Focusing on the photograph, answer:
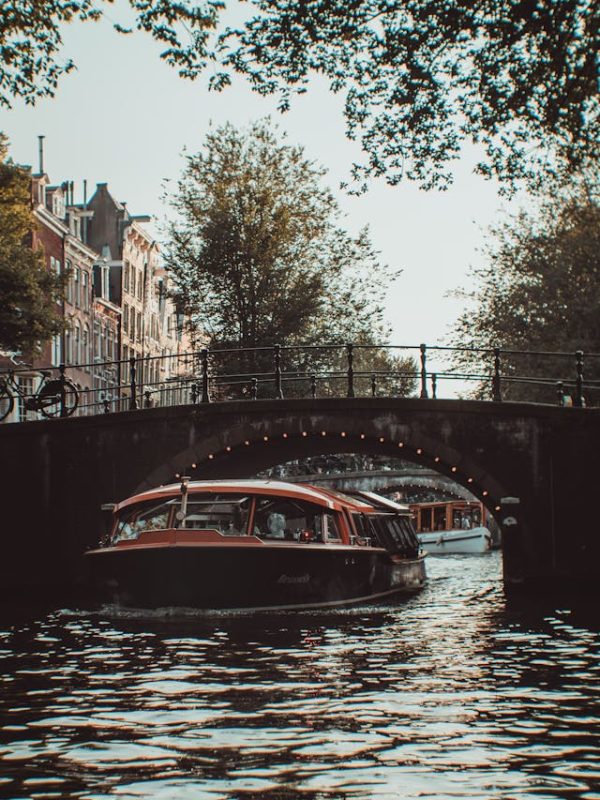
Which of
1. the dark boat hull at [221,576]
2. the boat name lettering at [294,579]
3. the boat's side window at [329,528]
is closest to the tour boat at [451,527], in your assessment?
the boat's side window at [329,528]

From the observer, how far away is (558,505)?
75.6ft

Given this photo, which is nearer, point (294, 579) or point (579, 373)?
point (294, 579)

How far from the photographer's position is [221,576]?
1708 cm

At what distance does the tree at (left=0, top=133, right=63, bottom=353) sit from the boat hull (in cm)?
2237

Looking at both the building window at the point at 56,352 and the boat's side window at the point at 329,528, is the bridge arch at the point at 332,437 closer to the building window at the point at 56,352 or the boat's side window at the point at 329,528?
the boat's side window at the point at 329,528

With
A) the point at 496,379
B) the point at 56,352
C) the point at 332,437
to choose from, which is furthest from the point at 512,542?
the point at 56,352

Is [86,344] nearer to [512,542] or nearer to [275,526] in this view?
[512,542]

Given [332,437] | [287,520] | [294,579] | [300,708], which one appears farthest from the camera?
[332,437]

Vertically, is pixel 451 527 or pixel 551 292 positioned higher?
pixel 551 292

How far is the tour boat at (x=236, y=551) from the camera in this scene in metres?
17.1

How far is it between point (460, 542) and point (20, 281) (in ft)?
82.5

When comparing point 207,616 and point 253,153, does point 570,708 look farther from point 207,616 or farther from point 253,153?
point 253,153


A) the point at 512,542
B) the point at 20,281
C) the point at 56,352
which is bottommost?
the point at 512,542

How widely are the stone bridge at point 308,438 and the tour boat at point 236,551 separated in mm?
3695
